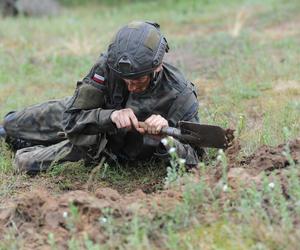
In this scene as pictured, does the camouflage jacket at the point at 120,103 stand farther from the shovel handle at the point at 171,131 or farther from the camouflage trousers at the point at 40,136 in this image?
the camouflage trousers at the point at 40,136

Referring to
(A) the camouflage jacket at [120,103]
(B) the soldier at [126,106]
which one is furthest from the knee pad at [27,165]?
(A) the camouflage jacket at [120,103]

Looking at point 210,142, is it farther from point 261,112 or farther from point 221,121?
point 261,112

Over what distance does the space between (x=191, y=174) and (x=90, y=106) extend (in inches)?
50.7

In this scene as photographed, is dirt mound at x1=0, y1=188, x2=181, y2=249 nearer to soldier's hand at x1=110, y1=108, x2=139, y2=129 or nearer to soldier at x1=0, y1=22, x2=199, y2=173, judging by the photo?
soldier's hand at x1=110, y1=108, x2=139, y2=129

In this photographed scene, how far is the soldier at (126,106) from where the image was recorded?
4371mm

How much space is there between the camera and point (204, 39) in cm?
1045

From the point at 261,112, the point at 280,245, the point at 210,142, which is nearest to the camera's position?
the point at 280,245

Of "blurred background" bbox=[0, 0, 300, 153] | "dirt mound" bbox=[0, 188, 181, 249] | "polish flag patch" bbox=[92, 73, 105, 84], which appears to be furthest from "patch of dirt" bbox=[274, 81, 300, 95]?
"dirt mound" bbox=[0, 188, 181, 249]

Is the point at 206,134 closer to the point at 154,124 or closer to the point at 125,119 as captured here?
→ the point at 154,124

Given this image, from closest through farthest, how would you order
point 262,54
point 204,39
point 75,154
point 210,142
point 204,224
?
point 204,224 < point 210,142 < point 75,154 < point 262,54 < point 204,39

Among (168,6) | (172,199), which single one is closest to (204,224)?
(172,199)

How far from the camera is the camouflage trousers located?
532 cm

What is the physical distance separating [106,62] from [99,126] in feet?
1.39

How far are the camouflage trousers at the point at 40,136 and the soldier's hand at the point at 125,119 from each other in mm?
794
